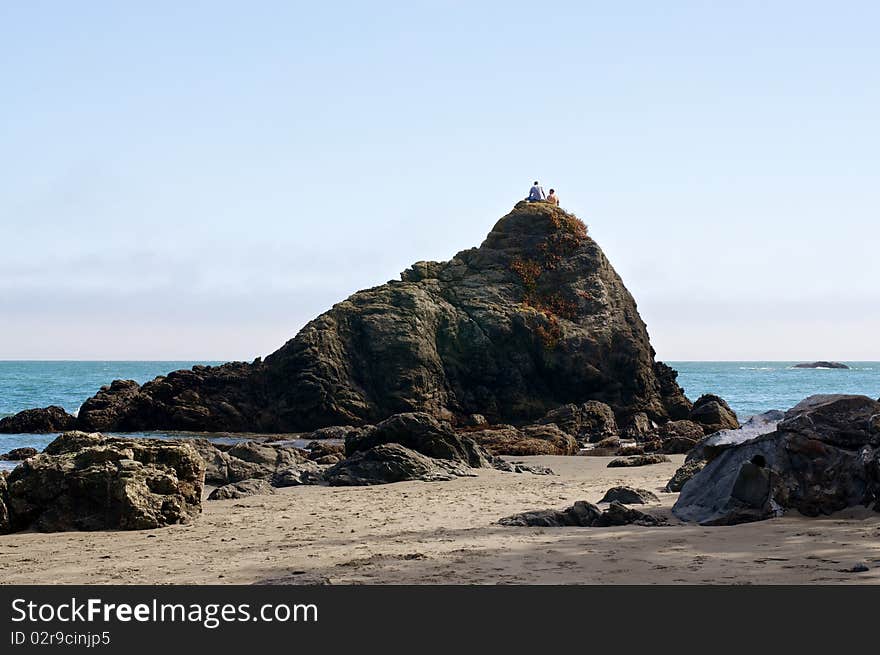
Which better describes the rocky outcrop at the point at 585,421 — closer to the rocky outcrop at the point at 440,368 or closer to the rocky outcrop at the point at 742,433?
Result: the rocky outcrop at the point at 440,368

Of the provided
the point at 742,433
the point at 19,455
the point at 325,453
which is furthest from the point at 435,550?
the point at 19,455

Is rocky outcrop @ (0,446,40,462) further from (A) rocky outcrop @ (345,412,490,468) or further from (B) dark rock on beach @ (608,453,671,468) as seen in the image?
(B) dark rock on beach @ (608,453,671,468)

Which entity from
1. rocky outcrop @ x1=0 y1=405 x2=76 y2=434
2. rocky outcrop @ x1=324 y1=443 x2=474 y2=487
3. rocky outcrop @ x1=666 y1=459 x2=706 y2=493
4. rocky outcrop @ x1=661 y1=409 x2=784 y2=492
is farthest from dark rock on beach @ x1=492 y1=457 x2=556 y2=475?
rocky outcrop @ x1=0 y1=405 x2=76 y2=434

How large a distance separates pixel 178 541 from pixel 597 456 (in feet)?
51.7

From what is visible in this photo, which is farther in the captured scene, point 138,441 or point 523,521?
point 138,441

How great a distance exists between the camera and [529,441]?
26422mm

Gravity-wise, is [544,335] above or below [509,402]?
above

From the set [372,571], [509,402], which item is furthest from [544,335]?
[372,571]

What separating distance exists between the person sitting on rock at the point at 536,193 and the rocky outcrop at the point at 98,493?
1357 inches

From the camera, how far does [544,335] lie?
3819cm

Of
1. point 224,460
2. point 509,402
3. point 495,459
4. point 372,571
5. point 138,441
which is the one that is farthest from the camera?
point 509,402

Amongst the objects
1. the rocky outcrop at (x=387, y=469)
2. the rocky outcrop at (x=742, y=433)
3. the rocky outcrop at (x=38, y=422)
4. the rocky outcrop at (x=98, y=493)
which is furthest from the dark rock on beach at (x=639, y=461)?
the rocky outcrop at (x=38, y=422)

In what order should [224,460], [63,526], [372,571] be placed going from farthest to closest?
[224,460]
[63,526]
[372,571]
